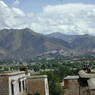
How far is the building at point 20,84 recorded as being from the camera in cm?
2427

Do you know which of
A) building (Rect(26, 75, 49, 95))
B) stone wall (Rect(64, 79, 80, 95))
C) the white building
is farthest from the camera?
building (Rect(26, 75, 49, 95))

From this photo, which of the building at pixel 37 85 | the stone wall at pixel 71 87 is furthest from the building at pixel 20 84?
the stone wall at pixel 71 87

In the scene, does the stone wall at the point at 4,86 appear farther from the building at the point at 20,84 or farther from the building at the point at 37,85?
Answer: the building at the point at 37,85

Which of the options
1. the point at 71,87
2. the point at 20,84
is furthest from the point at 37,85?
the point at 71,87

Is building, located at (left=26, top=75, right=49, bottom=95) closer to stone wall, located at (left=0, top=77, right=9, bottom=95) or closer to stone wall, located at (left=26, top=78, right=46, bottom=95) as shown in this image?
stone wall, located at (left=26, top=78, right=46, bottom=95)

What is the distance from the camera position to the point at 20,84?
26.1 metres

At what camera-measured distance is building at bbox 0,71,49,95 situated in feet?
79.6

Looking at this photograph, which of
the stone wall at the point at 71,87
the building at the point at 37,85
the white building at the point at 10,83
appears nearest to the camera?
the stone wall at the point at 71,87

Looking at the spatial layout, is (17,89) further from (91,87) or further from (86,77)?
(91,87)

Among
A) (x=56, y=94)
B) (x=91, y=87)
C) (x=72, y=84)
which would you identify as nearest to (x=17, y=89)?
(x=72, y=84)

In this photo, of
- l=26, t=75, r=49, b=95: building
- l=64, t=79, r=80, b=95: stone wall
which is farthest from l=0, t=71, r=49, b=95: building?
l=64, t=79, r=80, b=95: stone wall

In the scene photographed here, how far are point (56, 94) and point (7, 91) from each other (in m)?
36.9

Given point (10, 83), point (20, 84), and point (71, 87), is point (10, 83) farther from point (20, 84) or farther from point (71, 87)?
point (71, 87)

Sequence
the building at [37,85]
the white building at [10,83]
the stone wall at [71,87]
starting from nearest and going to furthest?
the stone wall at [71,87], the white building at [10,83], the building at [37,85]
